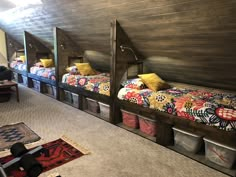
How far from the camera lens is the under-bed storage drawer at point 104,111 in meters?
3.40

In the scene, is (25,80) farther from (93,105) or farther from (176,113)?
(176,113)

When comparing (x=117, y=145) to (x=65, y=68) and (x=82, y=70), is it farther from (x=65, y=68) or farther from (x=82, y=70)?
(x=65, y=68)

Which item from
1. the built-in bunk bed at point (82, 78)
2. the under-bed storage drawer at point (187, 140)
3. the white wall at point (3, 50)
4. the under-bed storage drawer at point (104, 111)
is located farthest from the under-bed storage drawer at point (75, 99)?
the white wall at point (3, 50)

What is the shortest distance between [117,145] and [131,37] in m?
1.65

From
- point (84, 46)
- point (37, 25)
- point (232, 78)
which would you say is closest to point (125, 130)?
point (232, 78)

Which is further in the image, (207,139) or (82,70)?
(82,70)

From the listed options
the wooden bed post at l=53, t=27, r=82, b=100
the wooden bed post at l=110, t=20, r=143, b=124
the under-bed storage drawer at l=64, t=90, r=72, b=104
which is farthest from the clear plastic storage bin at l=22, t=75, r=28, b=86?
the wooden bed post at l=110, t=20, r=143, b=124

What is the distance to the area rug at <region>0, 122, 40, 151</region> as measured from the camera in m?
2.55

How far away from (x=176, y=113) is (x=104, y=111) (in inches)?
55.8

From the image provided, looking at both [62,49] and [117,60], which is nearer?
[117,60]

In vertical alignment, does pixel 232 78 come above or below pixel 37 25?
below

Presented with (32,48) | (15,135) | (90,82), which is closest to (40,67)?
(32,48)

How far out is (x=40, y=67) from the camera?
5328 millimetres

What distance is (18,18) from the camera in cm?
482
